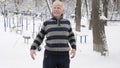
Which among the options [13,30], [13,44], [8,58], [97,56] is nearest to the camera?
[8,58]

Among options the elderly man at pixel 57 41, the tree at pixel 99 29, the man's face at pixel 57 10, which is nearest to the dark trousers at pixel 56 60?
the elderly man at pixel 57 41

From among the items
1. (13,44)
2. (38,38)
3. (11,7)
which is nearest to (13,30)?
(13,44)

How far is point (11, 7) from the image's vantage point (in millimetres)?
58406

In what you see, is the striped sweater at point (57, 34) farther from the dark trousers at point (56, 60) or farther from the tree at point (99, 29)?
the tree at point (99, 29)

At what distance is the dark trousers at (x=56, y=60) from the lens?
5.69 meters

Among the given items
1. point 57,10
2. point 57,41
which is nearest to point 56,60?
point 57,41

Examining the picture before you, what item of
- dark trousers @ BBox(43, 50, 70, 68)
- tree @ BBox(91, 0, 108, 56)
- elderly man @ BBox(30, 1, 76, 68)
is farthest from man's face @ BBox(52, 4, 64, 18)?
tree @ BBox(91, 0, 108, 56)

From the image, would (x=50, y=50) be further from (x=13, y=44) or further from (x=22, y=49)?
(x=13, y=44)

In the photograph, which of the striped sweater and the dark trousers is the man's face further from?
the dark trousers

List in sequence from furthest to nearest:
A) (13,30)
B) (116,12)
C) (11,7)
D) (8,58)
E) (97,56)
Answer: (11,7), (116,12), (13,30), (97,56), (8,58)

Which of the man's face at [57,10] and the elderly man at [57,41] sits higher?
the man's face at [57,10]

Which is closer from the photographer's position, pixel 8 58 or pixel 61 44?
pixel 61 44

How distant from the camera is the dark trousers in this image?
569 centimetres

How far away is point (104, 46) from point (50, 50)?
8.26 meters
